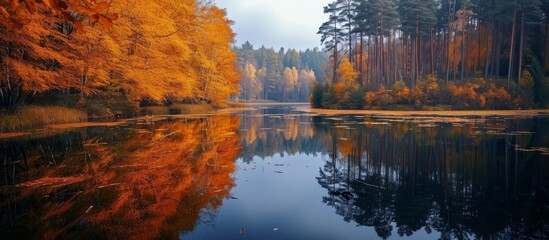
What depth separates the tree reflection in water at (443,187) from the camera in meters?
4.67

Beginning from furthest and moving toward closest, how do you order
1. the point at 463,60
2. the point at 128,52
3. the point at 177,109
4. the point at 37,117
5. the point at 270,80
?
the point at 270,80 < the point at 463,60 < the point at 177,109 < the point at 128,52 < the point at 37,117

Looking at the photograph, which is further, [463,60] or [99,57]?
[463,60]

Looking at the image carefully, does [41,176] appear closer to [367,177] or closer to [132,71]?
[367,177]

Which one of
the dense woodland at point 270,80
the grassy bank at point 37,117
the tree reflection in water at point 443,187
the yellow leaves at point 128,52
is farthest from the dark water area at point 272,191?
the dense woodland at point 270,80

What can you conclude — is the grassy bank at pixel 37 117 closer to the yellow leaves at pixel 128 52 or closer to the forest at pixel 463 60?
the yellow leaves at pixel 128 52

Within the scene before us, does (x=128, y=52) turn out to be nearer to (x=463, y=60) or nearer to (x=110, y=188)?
(x=110, y=188)

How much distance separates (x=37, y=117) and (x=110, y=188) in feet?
44.8

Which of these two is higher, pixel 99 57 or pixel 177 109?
pixel 99 57

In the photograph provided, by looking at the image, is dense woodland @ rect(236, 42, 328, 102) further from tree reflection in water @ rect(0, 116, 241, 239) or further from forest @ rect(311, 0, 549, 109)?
tree reflection in water @ rect(0, 116, 241, 239)

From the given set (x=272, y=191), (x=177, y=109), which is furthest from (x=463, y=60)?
(x=272, y=191)

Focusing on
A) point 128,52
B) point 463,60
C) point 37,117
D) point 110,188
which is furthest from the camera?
point 463,60

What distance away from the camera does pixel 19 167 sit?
7941 mm

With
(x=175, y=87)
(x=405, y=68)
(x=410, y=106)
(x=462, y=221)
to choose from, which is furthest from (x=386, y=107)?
(x=462, y=221)

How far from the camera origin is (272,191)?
664 cm
